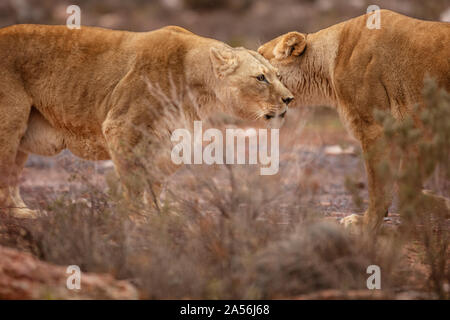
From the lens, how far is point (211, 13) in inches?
987

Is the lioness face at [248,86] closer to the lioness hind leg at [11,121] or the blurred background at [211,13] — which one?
the lioness hind leg at [11,121]

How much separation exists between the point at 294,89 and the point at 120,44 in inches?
74.5

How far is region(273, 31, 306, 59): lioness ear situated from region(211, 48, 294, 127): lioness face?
880 millimetres

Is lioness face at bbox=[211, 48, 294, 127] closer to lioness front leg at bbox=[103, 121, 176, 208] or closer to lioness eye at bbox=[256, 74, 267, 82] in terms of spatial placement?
lioness eye at bbox=[256, 74, 267, 82]

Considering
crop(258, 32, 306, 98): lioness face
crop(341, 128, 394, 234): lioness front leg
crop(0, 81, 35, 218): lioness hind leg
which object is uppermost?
crop(258, 32, 306, 98): lioness face

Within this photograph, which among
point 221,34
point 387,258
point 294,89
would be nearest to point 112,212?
point 387,258

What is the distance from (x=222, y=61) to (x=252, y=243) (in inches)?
80.7

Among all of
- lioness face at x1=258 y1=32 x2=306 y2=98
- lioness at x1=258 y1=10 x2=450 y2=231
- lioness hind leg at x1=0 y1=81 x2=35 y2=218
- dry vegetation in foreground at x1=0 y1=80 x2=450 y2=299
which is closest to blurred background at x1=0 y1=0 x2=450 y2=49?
lioness face at x1=258 y1=32 x2=306 y2=98

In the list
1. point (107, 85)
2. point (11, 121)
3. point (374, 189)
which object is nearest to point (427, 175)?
point (374, 189)

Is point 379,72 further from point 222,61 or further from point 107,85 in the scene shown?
point 107,85

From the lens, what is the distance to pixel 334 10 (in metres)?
20.6

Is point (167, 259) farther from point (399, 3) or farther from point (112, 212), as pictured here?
point (399, 3)

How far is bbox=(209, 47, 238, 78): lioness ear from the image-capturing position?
5297 millimetres
